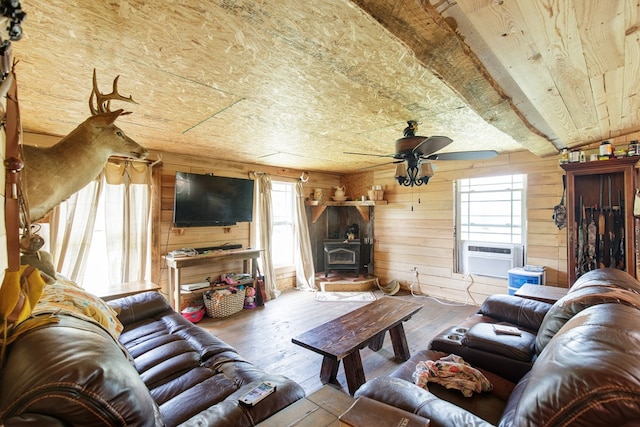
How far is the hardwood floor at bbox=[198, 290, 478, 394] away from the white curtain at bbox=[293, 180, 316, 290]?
0.30 m

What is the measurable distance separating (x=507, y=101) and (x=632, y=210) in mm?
2204

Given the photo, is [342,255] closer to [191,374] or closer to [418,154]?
[418,154]

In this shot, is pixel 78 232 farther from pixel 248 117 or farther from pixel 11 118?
pixel 11 118

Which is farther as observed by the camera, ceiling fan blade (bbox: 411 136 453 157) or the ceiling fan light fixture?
the ceiling fan light fixture

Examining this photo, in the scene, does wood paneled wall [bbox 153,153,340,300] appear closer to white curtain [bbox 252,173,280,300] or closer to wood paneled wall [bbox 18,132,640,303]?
wood paneled wall [bbox 18,132,640,303]

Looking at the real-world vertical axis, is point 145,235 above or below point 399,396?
above

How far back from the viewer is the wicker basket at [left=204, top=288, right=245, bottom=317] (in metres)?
3.80

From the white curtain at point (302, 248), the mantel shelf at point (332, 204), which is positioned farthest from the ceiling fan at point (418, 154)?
the white curtain at point (302, 248)

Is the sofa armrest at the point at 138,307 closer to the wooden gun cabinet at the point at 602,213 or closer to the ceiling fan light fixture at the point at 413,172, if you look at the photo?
the ceiling fan light fixture at the point at 413,172

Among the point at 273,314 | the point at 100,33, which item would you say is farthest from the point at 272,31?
the point at 273,314

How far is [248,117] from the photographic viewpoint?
2.46 metres

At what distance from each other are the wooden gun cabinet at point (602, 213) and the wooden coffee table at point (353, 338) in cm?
203

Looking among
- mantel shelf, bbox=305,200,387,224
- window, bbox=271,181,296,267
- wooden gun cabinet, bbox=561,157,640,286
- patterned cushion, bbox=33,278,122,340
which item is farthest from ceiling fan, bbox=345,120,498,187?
window, bbox=271,181,296,267

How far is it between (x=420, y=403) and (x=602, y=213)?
3.38 meters
